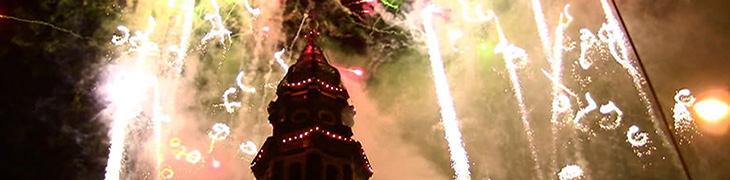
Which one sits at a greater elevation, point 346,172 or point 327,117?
point 327,117

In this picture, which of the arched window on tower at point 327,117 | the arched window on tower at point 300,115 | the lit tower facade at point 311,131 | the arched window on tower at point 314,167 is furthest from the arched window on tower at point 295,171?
the arched window on tower at point 327,117

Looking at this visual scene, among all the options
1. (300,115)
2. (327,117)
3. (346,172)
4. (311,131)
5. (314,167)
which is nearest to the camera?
(314,167)

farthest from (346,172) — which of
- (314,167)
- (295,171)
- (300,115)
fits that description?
(300,115)

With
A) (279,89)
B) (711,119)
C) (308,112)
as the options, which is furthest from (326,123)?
(711,119)

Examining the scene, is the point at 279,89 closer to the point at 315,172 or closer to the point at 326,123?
the point at 326,123

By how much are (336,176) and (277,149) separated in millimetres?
3525

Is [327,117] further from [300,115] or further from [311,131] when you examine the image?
[311,131]

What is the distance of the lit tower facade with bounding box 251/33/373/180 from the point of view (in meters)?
39.8

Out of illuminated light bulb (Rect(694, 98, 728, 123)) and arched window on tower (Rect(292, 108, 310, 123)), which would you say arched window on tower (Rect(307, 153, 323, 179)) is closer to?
arched window on tower (Rect(292, 108, 310, 123))

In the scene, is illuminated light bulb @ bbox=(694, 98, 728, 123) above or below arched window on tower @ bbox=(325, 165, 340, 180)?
below

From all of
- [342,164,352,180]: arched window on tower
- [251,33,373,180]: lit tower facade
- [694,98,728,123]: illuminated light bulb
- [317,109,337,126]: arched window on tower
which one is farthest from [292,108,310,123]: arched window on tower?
[694,98,728,123]: illuminated light bulb

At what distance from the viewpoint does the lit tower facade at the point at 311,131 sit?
39844 mm

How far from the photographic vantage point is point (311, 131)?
4103 cm

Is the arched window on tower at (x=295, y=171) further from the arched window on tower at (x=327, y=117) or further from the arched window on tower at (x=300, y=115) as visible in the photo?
the arched window on tower at (x=327, y=117)
